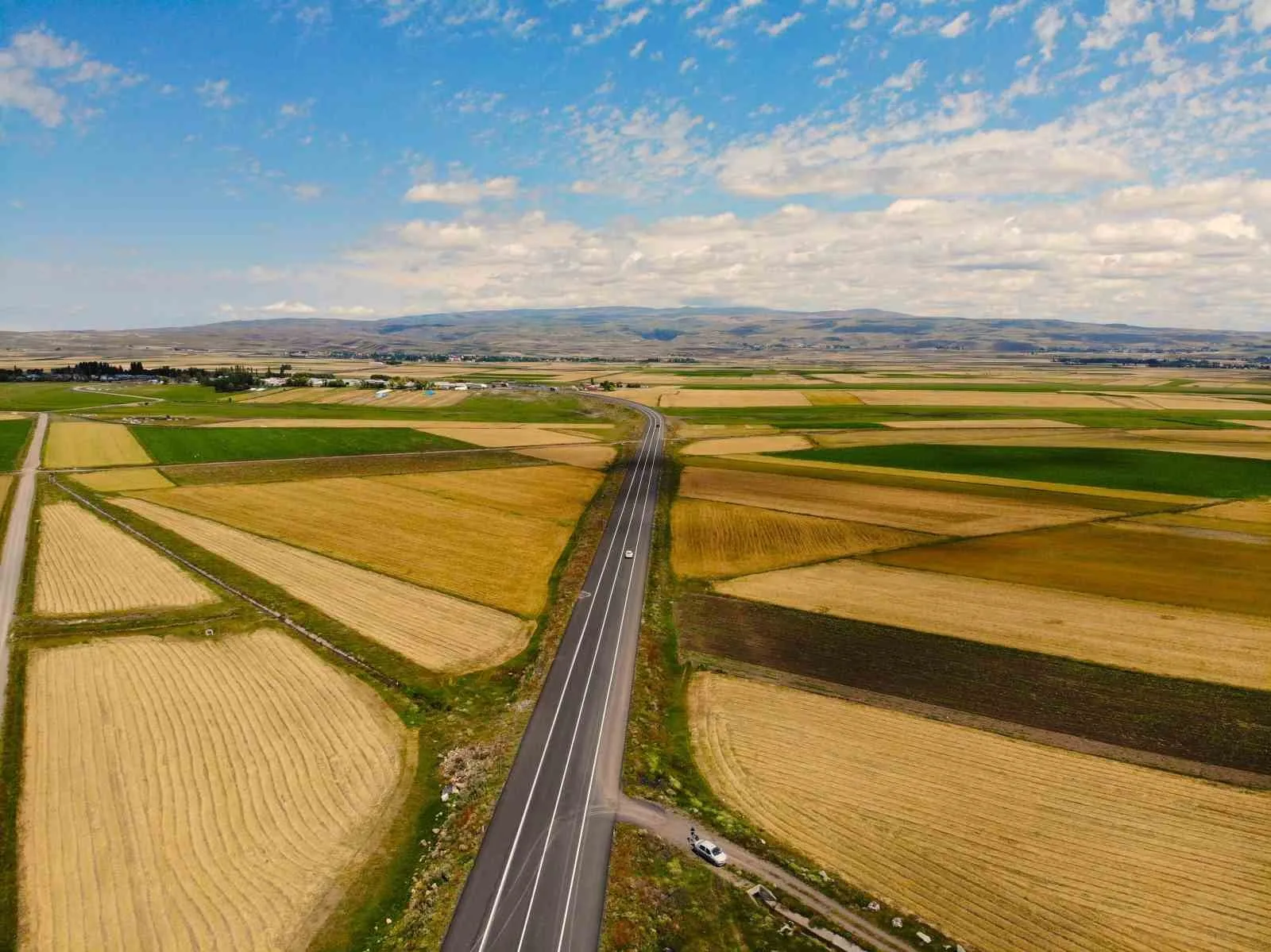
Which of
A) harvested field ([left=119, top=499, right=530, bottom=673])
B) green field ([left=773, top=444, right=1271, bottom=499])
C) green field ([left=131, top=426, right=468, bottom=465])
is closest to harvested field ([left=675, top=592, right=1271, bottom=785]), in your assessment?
harvested field ([left=119, top=499, right=530, bottom=673])

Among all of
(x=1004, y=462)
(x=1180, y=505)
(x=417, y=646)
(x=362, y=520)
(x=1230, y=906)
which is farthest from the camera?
(x=1004, y=462)

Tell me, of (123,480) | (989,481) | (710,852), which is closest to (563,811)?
(710,852)

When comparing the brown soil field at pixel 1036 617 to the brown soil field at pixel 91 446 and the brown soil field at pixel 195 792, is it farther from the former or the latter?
the brown soil field at pixel 91 446

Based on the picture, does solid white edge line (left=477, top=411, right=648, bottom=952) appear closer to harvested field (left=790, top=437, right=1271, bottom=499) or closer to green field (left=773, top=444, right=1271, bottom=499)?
harvested field (left=790, top=437, right=1271, bottom=499)

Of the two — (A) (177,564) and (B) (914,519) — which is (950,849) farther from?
(A) (177,564)

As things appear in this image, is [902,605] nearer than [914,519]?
Yes

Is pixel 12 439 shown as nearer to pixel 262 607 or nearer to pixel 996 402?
pixel 262 607

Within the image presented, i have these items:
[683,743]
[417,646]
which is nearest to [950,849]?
Result: [683,743]

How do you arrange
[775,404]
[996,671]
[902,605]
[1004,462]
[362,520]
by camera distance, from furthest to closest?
[775,404] → [1004,462] → [362,520] → [902,605] → [996,671]
